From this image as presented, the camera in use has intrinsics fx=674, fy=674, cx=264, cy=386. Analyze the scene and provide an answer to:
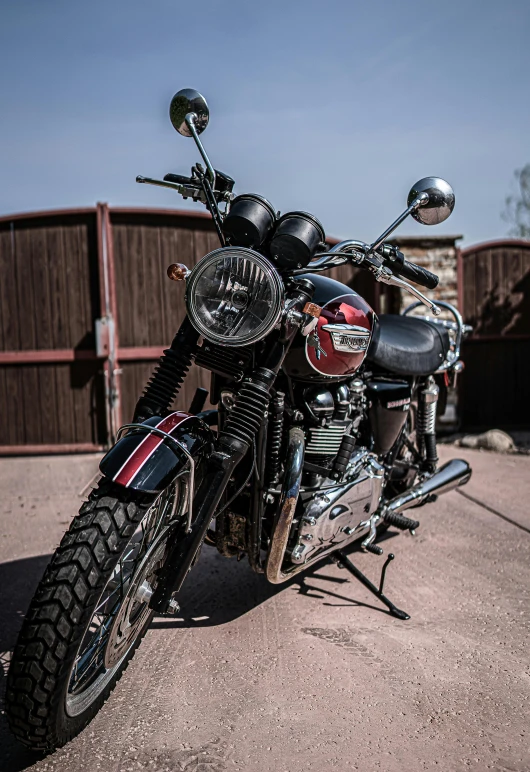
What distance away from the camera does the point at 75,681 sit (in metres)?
1.88

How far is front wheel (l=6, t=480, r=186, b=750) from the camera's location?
5.51 ft

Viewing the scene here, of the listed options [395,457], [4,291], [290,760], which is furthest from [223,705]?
[4,291]

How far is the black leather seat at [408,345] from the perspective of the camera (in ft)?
9.75

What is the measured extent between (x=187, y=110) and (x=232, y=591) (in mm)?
2031

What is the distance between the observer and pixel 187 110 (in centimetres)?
244

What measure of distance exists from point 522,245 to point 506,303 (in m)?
0.66

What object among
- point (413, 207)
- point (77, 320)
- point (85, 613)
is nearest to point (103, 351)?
point (77, 320)

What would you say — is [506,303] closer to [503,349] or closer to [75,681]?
[503,349]

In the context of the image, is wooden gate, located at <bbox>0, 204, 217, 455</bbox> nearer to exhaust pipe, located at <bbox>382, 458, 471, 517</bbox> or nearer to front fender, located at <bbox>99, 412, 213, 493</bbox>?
exhaust pipe, located at <bbox>382, 458, 471, 517</bbox>

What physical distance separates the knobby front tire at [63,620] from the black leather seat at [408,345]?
144 centimetres

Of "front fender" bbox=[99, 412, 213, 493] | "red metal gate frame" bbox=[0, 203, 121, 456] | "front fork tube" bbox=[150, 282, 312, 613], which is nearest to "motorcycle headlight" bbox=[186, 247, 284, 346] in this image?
"front fork tube" bbox=[150, 282, 312, 613]

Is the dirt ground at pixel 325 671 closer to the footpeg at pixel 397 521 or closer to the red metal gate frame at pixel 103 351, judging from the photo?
the footpeg at pixel 397 521

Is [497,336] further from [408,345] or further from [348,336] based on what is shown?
[348,336]

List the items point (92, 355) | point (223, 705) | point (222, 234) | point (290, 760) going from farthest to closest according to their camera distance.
→ point (92, 355)
point (222, 234)
point (223, 705)
point (290, 760)
